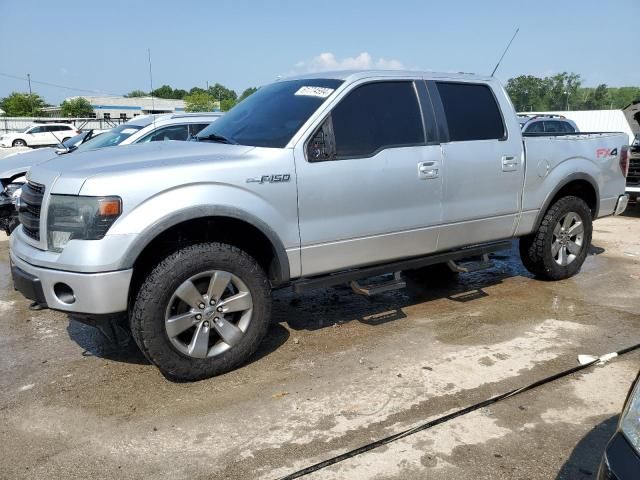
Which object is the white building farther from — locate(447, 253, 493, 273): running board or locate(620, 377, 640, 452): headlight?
locate(620, 377, 640, 452): headlight

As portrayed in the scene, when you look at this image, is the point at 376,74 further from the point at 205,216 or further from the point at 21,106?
the point at 21,106

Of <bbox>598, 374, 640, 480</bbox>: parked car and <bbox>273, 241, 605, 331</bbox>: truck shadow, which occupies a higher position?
<bbox>598, 374, 640, 480</bbox>: parked car

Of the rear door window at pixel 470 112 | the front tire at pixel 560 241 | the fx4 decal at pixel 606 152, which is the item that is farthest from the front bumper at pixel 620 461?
the fx4 decal at pixel 606 152

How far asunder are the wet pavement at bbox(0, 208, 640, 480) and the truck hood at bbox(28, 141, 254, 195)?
1.36 m

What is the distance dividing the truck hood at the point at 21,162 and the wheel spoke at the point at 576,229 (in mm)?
7159

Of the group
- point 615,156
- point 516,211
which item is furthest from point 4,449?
point 615,156

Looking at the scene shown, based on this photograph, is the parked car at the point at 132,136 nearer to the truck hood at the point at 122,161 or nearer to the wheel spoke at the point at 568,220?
the truck hood at the point at 122,161

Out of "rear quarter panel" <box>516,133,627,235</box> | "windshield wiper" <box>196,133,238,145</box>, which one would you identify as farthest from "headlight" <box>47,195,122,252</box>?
"rear quarter panel" <box>516,133,627,235</box>

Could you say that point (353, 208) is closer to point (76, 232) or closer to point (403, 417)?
point (403, 417)

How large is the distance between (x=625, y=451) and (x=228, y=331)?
2532 millimetres

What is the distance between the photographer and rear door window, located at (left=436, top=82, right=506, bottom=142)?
4801 millimetres

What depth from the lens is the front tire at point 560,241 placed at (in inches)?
222

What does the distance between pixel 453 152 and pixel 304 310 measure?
76.5 inches

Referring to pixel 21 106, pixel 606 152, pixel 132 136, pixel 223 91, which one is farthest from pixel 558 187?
pixel 223 91
